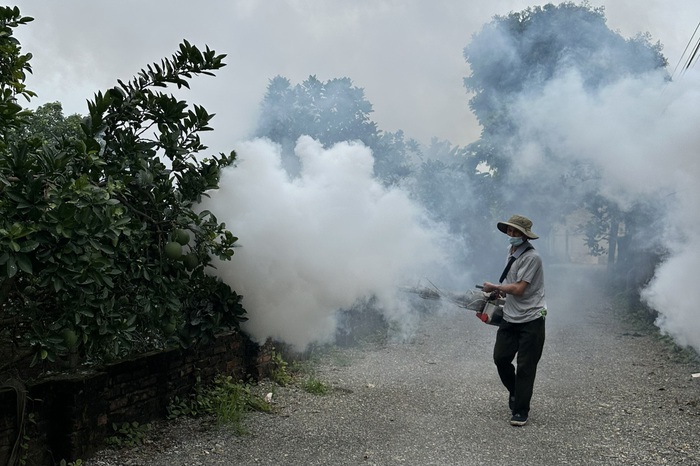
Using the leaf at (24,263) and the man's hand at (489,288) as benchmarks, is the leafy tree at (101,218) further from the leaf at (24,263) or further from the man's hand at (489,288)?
the man's hand at (489,288)

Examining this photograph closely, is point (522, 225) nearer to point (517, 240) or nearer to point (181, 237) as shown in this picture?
point (517, 240)

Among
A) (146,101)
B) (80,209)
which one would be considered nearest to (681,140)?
(146,101)

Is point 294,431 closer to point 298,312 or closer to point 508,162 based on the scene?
point 298,312

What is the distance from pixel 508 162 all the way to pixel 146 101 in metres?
11.9

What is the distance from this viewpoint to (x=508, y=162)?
1453 cm

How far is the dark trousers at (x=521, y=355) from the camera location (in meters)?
5.28

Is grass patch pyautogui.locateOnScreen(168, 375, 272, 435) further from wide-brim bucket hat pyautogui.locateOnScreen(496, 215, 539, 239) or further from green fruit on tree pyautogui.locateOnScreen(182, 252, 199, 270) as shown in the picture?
wide-brim bucket hat pyautogui.locateOnScreen(496, 215, 539, 239)

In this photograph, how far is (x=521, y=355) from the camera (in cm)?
541

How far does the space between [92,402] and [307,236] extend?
242cm

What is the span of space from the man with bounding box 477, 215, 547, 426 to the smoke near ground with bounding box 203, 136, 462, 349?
1497mm

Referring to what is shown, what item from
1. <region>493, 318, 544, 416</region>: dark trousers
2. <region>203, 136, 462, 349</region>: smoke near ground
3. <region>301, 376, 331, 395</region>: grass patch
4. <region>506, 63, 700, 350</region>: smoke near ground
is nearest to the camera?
<region>493, 318, 544, 416</region>: dark trousers

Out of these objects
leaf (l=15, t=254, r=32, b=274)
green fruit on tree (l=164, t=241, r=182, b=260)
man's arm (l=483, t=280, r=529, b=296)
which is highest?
man's arm (l=483, t=280, r=529, b=296)

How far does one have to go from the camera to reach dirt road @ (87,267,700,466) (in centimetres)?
445

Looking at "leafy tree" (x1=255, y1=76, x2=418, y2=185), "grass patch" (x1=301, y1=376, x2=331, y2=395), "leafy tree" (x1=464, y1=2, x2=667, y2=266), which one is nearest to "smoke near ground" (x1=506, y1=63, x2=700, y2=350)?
"leafy tree" (x1=464, y1=2, x2=667, y2=266)
